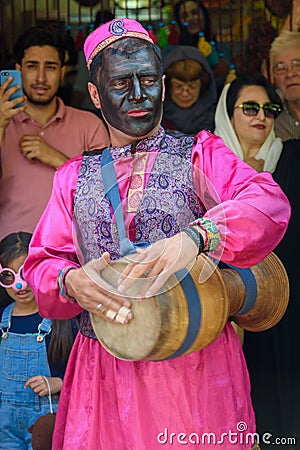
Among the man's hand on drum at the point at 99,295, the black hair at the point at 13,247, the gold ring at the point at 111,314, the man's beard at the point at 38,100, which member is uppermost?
the man's beard at the point at 38,100

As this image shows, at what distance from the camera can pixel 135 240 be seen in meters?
2.44

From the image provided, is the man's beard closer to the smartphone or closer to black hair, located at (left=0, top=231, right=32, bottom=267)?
the smartphone

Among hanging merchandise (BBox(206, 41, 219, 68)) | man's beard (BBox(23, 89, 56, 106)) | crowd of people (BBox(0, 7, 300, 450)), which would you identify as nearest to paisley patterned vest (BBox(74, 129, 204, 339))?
crowd of people (BBox(0, 7, 300, 450))

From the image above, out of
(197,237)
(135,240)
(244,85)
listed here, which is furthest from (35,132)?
(197,237)

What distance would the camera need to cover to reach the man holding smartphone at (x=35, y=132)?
3.53m

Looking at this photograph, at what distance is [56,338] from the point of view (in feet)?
10.8

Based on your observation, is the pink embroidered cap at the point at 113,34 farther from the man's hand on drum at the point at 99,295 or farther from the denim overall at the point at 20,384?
the denim overall at the point at 20,384

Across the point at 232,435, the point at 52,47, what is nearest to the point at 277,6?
the point at 52,47

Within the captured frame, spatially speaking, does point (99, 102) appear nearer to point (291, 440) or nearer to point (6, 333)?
point (6, 333)

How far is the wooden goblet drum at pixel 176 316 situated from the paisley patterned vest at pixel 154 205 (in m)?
0.17

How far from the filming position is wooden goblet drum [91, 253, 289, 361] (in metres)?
2.21

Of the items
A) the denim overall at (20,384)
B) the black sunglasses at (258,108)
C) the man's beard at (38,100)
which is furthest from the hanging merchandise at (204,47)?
the denim overall at (20,384)

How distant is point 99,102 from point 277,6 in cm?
195

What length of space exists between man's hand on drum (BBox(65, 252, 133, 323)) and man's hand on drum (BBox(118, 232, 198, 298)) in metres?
0.09
